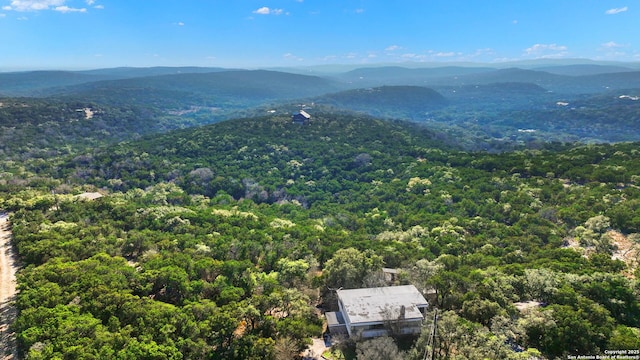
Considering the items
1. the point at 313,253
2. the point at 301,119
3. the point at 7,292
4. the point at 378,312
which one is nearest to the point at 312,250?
the point at 313,253

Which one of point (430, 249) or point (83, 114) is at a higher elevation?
point (83, 114)

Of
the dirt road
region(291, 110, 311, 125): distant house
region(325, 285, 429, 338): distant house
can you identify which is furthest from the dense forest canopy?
region(291, 110, 311, 125): distant house

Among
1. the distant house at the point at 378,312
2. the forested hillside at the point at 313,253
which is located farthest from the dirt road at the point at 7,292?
the distant house at the point at 378,312

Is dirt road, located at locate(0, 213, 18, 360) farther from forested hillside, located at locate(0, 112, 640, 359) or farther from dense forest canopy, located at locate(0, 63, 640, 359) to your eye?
dense forest canopy, located at locate(0, 63, 640, 359)

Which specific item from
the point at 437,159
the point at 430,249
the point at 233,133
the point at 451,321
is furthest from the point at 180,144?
the point at 451,321

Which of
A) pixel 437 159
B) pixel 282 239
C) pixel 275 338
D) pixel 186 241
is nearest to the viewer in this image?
pixel 275 338

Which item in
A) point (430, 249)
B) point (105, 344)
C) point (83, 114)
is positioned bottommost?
point (430, 249)

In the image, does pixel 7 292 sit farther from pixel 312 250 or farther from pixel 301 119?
pixel 301 119

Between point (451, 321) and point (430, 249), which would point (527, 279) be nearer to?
point (451, 321)
